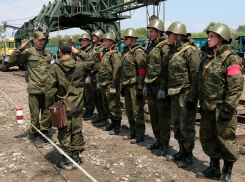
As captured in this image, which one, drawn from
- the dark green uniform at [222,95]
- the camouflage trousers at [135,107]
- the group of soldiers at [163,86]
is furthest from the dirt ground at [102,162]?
the dark green uniform at [222,95]

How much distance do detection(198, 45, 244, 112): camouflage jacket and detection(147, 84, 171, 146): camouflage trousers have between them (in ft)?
3.58

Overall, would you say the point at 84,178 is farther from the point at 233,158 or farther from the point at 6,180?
the point at 233,158

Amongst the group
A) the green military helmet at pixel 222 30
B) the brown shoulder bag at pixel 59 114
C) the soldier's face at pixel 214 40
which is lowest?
the brown shoulder bag at pixel 59 114

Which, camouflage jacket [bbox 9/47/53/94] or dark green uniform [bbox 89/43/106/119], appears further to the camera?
dark green uniform [bbox 89/43/106/119]

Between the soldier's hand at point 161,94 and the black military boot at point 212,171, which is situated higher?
the soldier's hand at point 161,94

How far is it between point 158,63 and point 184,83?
0.78 meters

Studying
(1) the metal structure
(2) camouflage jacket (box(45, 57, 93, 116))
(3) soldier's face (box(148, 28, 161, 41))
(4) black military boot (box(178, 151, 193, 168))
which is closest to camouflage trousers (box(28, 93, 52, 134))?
(2) camouflage jacket (box(45, 57, 93, 116))

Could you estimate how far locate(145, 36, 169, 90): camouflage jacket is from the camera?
4777 millimetres

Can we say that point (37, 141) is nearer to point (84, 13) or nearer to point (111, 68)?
point (111, 68)

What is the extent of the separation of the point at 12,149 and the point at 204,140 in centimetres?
390

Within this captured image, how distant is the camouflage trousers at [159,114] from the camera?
4.92 meters

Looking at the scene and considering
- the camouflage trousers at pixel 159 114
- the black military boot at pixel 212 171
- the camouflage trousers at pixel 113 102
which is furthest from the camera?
the camouflage trousers at pixel 113 102

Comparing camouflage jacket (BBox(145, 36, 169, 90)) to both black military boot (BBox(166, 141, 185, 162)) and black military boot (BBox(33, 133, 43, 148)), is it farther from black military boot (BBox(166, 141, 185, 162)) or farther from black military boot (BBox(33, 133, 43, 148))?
black military boot (BBox(33, 133, 43, 148))

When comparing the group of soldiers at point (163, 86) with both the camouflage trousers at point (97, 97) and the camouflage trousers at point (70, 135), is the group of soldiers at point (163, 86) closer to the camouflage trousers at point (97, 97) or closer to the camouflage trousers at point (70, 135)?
the camouflage trousers at point (70, 135)
